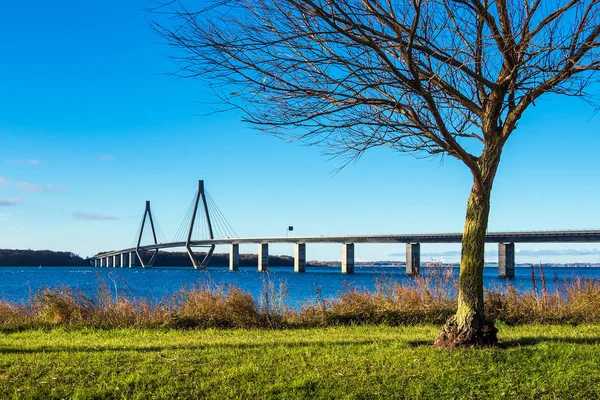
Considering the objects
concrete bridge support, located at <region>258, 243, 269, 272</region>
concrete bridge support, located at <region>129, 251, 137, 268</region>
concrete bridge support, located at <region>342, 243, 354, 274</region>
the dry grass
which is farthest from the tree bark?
concrete bridge support, located at <region>129, 251, 137, 268</region>

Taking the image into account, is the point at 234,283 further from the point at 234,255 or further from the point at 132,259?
the point at 132,259

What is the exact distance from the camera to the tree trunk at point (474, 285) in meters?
8.26

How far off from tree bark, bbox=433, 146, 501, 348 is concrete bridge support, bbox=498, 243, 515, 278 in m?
65.1

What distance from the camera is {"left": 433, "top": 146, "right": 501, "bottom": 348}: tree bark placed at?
8266 millimetres

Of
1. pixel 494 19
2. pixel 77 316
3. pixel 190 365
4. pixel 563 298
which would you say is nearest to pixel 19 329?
pixel 77 316

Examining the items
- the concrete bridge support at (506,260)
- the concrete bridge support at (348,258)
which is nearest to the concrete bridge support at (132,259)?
the concrete bridge support at (348,258)

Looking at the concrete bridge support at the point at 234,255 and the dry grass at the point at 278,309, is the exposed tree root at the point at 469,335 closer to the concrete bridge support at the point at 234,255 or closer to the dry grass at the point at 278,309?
the dry grass at the point at 278,309

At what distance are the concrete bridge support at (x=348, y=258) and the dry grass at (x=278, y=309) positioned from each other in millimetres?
67131

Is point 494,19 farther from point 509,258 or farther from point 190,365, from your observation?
point 509,258

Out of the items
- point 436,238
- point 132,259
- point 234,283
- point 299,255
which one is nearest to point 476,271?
point 234,283

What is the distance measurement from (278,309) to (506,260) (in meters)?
63.3

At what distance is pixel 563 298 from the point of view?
13.4 m

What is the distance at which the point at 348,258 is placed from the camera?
8025 centimetres

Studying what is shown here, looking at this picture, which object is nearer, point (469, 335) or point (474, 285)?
point (469, 335)
